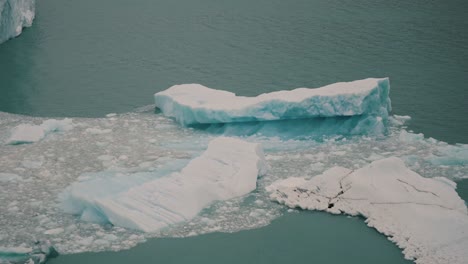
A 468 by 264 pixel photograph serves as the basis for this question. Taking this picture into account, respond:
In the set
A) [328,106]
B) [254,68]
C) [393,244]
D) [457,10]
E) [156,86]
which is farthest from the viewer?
[457,10]

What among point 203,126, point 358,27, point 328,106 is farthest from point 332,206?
point 358,27

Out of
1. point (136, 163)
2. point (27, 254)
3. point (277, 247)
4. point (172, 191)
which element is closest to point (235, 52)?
point (136, 163)

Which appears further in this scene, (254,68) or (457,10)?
(457,10)

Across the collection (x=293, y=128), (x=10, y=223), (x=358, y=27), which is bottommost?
(x=10, y=223)

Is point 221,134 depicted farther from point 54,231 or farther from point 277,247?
point 54,231

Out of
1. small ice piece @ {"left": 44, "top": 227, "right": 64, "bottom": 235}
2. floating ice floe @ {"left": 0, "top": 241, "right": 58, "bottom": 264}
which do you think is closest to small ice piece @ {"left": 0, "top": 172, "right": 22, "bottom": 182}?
small ice piece @ {"left": 44, "top": 227, "right": 64, "bottom": 235}

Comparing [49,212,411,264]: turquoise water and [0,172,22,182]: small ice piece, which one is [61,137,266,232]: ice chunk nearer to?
[49,212,411,264]: turquoise water

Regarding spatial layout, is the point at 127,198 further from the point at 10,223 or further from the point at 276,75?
the point at 276,75
